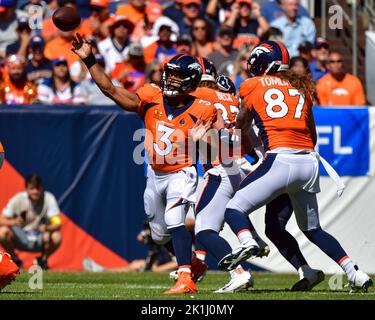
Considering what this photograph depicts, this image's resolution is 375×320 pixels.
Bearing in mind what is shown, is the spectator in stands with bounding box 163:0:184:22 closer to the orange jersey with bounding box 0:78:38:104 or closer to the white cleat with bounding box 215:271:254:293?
the orange jersey with bounding box 0:78:38:104

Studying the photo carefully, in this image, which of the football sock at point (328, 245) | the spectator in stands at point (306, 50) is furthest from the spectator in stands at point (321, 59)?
the football sock at point (328, 245)

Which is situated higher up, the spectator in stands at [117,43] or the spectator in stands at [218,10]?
the spectator in stands at [218,10]

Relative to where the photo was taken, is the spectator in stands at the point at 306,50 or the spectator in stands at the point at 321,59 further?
the spectator in stands at the point at 306,50

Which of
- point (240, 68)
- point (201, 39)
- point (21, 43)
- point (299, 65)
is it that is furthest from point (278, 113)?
point (21, 43)

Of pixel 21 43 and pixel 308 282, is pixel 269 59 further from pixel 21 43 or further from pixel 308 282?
pixel 21 43

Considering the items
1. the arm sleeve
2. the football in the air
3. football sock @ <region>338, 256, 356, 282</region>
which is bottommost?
football sock @ <region>338, 256, 356, 282</region>

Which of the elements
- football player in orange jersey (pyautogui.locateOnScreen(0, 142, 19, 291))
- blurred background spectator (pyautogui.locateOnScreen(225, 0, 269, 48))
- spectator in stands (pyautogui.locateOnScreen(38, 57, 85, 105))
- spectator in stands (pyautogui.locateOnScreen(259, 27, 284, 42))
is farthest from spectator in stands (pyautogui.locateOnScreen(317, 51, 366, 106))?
football player in orange jersey (pyautogui.locateOnScreen(0, 142, 19, 291))

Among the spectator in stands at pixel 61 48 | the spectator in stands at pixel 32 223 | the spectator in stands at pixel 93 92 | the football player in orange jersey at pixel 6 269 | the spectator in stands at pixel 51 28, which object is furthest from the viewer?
the spectator in stands at pixel 51 28

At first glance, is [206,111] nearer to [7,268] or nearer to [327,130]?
[7,268]

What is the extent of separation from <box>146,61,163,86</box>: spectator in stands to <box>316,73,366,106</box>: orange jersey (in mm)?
2050

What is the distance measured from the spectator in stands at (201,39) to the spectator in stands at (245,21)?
32 centimetres

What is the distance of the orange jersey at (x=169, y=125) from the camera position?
335 inches

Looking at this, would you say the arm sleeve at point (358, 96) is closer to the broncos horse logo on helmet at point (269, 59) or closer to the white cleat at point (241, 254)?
the broncos horse logo on helmet at point (269, 59)

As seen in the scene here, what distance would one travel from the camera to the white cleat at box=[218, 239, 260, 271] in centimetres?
800
